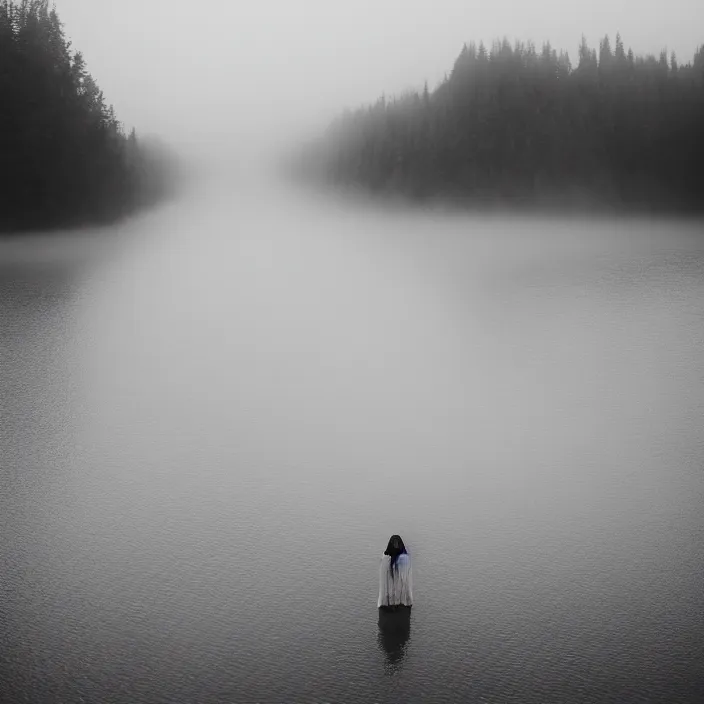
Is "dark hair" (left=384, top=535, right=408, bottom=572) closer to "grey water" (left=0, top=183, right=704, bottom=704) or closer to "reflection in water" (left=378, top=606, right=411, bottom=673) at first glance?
"reflection in water" (left=378, top=606, right=411, bottom=673)

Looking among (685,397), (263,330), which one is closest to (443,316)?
(263,330)

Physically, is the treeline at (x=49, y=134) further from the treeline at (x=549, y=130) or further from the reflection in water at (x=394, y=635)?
the reflection in water at (x=394, y=635)

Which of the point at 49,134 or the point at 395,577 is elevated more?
the point at 49,134

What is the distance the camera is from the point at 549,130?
152 metres

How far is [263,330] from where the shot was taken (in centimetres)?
5809

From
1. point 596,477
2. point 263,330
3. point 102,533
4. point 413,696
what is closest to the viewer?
point 413,696

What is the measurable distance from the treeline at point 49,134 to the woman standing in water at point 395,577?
77978 mm

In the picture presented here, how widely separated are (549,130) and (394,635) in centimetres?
14940

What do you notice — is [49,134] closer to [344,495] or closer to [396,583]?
[344,495]

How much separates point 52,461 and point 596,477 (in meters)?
20.7

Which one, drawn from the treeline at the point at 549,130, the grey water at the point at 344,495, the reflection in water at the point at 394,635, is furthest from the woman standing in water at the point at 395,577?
the treeline at the point at 549,130

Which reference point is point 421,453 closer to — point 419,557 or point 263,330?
point 419,557

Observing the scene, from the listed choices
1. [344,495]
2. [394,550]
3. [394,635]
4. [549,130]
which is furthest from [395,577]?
[549,130]

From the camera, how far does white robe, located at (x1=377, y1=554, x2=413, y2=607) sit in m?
17.4
